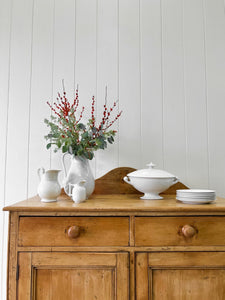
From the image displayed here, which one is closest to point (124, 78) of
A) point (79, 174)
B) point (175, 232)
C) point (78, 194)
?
point (79, 174)

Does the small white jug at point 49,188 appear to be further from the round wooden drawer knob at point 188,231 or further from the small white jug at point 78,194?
the round wooden drawer knob at point 188,231

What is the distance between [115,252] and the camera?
1.02m

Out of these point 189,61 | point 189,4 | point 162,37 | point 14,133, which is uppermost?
point 189,4

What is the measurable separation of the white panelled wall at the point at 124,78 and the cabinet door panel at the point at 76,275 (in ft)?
2.01

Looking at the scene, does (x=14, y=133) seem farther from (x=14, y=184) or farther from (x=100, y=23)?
(x=100, y=23)

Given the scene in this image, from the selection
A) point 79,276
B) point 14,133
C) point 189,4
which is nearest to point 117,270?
point 79,276

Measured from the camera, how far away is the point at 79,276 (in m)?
1.01

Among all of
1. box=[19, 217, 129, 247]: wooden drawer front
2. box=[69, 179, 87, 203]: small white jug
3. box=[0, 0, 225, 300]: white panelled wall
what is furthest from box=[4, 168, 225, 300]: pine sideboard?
box=[0, 0, 225, 300]: white panelled wall

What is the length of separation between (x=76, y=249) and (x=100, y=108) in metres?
0.90

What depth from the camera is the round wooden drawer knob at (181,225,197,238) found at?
1002 mm

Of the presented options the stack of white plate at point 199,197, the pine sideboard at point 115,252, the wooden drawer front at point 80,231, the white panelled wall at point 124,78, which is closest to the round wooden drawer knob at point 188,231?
the pine sideboard at point 115,252

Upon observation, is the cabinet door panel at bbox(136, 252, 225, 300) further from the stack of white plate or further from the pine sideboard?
the stack of white plate

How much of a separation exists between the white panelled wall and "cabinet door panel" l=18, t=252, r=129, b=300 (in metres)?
0.61

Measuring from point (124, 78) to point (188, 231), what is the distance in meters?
1.04
